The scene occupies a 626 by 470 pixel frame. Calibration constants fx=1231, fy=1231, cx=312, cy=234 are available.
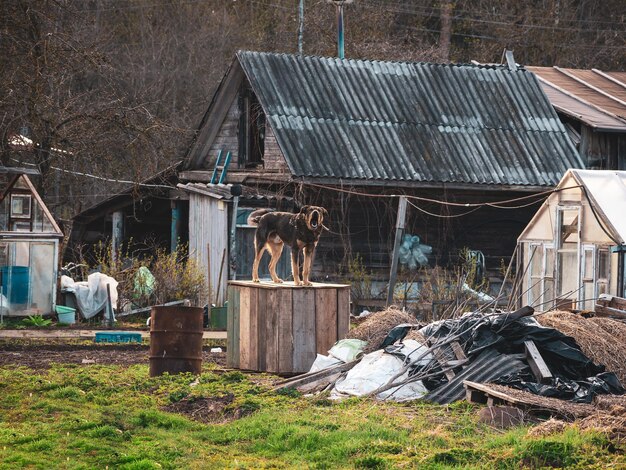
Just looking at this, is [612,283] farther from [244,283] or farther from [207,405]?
[207,405]

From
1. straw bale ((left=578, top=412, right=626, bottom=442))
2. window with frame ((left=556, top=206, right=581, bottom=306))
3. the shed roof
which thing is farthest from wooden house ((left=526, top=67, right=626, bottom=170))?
straw bale ((left=578, top=412, right=626, bottom=442))

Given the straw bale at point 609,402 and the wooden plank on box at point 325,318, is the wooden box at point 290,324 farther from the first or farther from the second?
the straw bale at point 609,402

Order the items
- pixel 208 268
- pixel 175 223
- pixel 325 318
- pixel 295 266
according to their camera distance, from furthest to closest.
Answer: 1. pixel 175 223
2. pixel 208 268
3. pixel 295 266
4. pixel 325 318

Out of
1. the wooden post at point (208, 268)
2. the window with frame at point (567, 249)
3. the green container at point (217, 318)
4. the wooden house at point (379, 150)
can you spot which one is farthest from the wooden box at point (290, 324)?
the wooden post at point (208, 268)

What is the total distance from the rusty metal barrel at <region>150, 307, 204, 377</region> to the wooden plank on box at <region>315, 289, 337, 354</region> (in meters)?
1.46

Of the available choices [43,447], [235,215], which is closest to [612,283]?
[235,215]

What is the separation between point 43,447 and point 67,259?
1923cm

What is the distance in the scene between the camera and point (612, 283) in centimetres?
1848

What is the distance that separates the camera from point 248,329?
15.3 m

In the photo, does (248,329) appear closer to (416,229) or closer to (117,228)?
(416,229)

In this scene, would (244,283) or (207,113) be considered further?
(207,113)

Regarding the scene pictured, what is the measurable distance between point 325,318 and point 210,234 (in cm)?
973

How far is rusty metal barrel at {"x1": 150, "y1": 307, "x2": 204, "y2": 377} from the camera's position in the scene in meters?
14.8

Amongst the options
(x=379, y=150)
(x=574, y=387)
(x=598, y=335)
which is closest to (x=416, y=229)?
(x=379, y=150)
